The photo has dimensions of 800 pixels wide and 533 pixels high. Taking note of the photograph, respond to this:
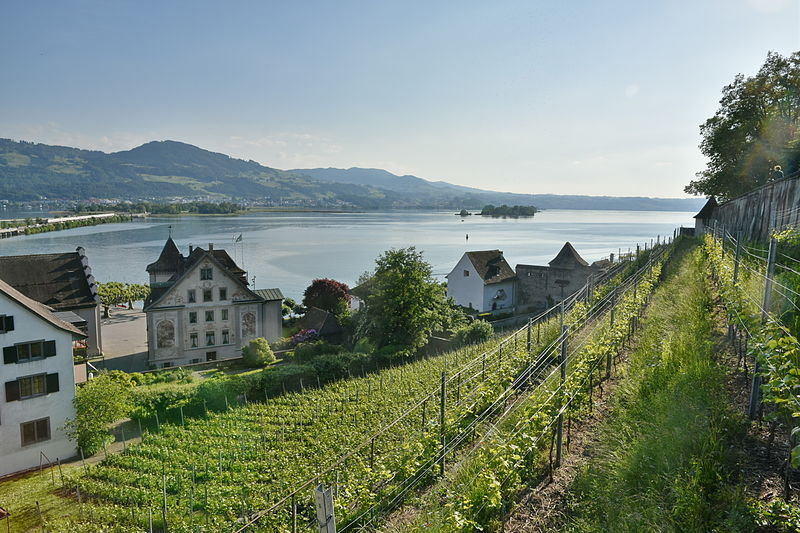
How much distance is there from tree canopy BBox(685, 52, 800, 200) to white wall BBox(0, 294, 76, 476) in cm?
3858

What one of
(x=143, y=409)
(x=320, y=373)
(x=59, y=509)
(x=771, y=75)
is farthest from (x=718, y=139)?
(x=59, y=509)

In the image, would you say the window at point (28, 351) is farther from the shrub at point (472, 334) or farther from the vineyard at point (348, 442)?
the shrub at point (472, 334)

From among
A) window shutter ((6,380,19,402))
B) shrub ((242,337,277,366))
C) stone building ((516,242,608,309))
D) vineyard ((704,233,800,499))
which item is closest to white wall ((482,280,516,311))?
stone building ((516,242,608,309))

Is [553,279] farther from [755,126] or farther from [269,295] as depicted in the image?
[269,295]

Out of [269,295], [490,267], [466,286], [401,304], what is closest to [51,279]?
[269,295]

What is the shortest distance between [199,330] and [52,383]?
14.8 meters

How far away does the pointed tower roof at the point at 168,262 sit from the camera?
44.0m

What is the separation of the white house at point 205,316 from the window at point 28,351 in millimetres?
13389

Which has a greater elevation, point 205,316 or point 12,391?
point 12,391

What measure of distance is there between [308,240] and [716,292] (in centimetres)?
13330

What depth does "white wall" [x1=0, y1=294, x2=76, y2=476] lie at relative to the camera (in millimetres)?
19073

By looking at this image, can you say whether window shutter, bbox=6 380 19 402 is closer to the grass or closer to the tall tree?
the grass

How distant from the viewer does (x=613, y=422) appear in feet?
26.1

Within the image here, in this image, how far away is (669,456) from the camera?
585 centimetres
